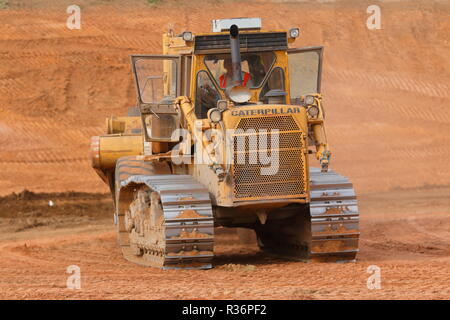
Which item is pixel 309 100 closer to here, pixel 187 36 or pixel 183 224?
pixel 187 36

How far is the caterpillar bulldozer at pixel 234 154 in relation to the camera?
1209cm

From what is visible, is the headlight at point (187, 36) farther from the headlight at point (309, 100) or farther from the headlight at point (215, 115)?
the headlight at point (309, 100)

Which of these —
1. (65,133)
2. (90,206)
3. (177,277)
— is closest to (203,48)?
(177,277)

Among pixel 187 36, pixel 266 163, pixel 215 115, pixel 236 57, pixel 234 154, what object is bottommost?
pixel 266 163

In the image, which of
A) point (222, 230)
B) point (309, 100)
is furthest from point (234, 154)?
point (222, 230)

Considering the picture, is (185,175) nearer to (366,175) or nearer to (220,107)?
(220,107)

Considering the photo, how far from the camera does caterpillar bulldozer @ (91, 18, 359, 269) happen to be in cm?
1209

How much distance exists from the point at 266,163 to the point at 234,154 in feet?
1.39

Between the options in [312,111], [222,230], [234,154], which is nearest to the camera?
[234,154]

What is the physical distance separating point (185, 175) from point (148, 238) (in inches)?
41.8

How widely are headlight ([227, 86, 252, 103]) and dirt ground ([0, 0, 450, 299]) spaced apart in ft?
7.04

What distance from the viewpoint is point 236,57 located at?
41.0ft

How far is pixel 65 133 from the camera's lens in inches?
1078
